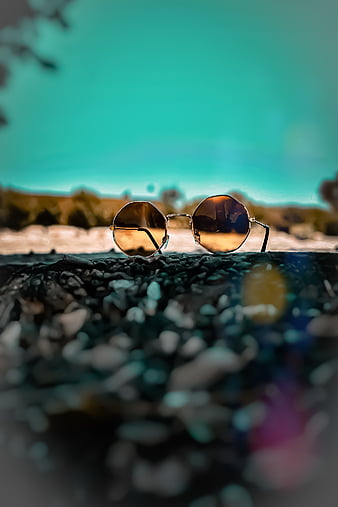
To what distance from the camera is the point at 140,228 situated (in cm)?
66

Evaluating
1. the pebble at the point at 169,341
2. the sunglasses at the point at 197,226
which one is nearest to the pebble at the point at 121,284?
the pebble at the point at 169,341

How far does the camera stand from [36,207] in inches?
42.1

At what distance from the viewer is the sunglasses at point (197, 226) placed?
65 centimetres

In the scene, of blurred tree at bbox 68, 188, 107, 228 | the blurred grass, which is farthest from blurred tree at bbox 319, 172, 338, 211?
blurred tree at bbox 68, 188, 107, 228

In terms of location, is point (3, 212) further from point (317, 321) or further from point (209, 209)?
point (317, 321)

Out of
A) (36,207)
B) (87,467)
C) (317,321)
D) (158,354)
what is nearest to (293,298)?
(317,321)

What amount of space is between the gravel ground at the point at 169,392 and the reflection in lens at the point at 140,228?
0.21 metres

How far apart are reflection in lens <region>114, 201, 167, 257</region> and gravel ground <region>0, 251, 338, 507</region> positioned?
8.2 inches

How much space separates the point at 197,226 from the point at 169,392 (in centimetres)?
43

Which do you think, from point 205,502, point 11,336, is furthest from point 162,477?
point 11,336

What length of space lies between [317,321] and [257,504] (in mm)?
222

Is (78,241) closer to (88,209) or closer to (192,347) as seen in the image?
(88,209)

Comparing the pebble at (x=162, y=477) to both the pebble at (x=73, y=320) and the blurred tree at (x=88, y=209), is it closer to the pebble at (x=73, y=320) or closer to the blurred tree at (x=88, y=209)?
the pebble at (x=73, y=320)

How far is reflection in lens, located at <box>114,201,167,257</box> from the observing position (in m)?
0.66
